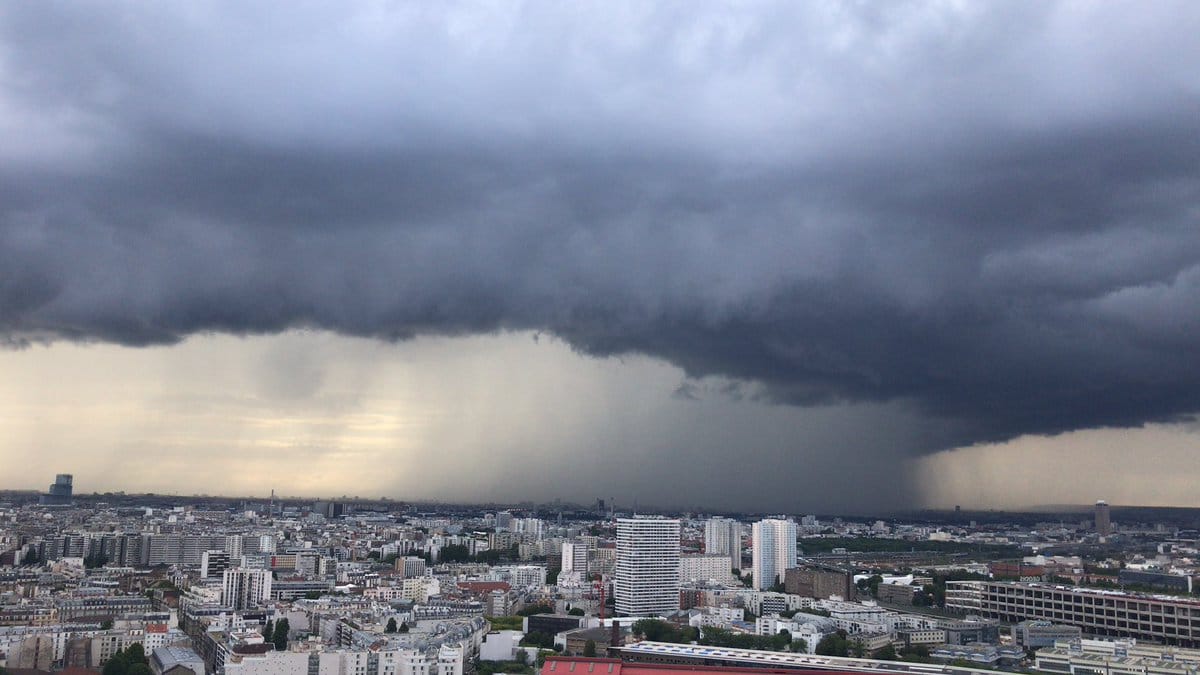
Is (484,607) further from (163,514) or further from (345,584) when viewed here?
(163,514)

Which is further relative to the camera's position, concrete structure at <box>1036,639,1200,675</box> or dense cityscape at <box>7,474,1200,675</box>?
dense cityscape at <box>7,474,1200,675</box>

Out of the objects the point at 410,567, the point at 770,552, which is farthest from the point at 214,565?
the point at 770,552

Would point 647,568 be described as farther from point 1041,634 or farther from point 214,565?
point 214,565

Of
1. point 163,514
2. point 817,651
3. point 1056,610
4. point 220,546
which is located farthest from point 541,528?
→ point 817,651

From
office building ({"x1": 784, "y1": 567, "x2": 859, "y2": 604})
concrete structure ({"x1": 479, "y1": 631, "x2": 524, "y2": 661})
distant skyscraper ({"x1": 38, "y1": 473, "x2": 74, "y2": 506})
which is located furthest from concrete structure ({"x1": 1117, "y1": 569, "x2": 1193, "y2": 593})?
distant skyscraper ({"x1": 38, "y1": 473, "x2": 74, "y2": 506})

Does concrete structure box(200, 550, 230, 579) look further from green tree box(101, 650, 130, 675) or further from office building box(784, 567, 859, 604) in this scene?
office building box(784, 567, 859, 604)

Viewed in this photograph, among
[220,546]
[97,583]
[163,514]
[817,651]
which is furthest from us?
[163,514]

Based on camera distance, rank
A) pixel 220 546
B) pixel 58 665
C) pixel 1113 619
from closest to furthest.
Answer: pixel 58 665
pixel 1113 619
pixel 220 546
